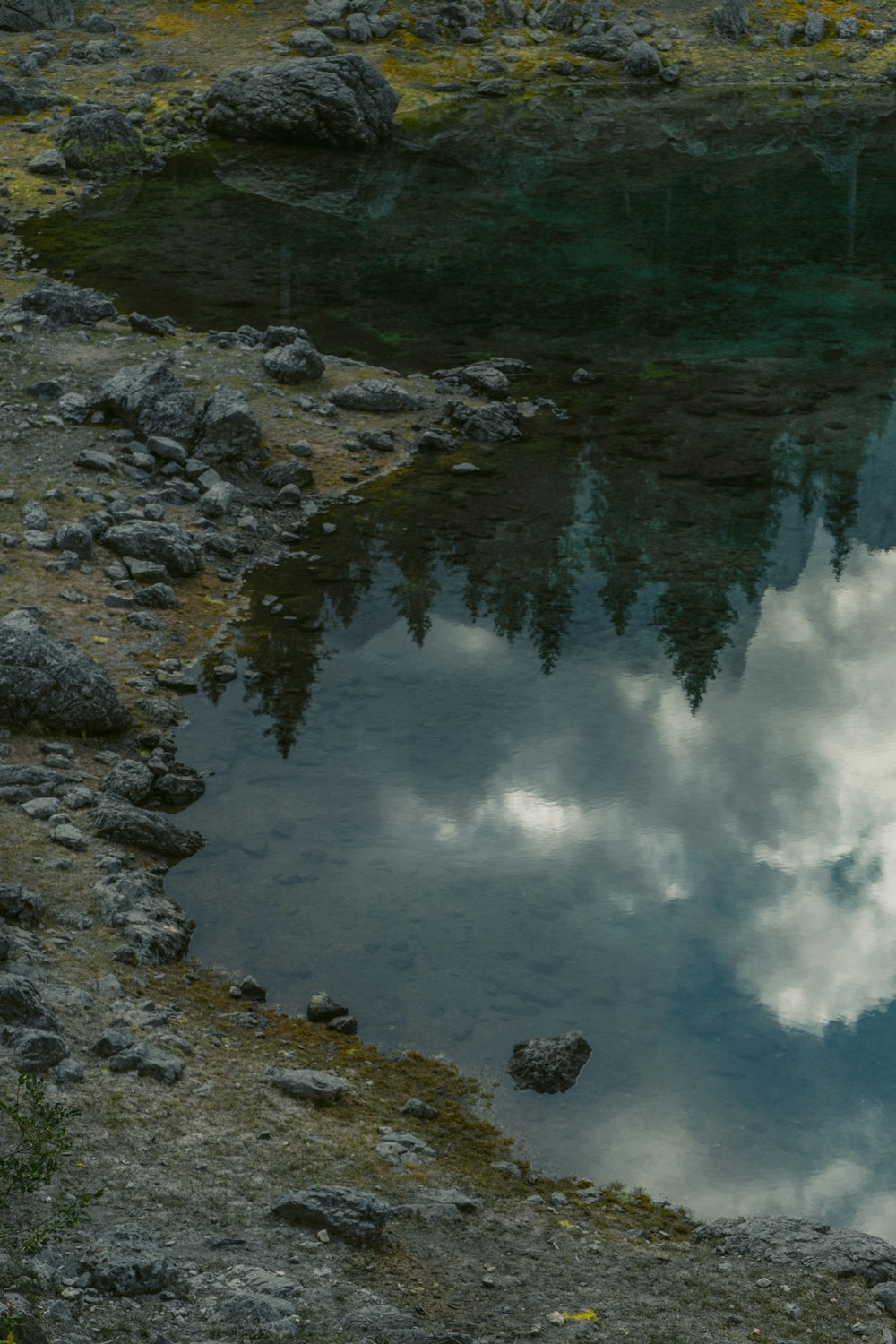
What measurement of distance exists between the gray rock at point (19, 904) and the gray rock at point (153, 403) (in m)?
18.0

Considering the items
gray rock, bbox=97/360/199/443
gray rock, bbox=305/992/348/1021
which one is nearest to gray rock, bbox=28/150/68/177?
gray rock, bbox=97/360/199/443

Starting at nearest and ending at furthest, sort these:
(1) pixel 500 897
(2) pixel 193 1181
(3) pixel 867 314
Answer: (2) pixel 193 1181 → (1) pixel 500 897 → (3) pixel 867 314

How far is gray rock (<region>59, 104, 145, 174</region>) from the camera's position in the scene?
64.9 m

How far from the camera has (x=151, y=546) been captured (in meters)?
31.4

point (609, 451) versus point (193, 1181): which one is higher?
point (609, 451)

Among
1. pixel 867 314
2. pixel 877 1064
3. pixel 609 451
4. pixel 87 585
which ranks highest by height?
pixel 867 314

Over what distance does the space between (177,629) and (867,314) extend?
2929cm

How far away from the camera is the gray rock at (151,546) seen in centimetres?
3130

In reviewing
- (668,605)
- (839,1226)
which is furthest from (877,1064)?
(668,605)

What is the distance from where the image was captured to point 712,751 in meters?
27.2

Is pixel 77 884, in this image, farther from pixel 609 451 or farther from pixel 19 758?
pixel 609 451

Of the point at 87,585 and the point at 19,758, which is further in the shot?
the point at 87,585

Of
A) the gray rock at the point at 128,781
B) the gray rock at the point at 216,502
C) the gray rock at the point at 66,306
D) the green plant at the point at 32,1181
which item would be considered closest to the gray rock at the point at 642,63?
the gray rock at the point at 66,306

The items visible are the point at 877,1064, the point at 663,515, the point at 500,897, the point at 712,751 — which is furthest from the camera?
the point at 663,515
